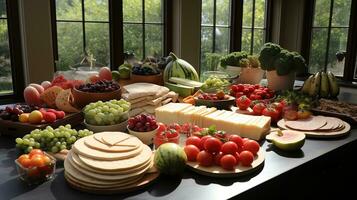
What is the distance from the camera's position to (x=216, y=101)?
191cm

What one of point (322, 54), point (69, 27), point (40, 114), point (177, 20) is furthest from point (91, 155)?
point (322, 54)

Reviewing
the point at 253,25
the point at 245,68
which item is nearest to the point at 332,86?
the point at 245,68

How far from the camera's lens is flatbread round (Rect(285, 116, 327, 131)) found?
163 centimetres

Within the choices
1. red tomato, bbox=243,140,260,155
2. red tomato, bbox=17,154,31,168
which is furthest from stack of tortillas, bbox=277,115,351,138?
red tomato, bbox=17,154,31,168

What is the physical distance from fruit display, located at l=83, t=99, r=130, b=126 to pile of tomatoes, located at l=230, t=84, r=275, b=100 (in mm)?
845

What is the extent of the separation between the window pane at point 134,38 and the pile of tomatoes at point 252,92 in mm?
1325

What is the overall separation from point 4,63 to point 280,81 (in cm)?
195

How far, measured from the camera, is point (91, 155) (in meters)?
1.08

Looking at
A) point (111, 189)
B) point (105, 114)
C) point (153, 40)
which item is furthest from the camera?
point (153, 40)

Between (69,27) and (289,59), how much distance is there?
5.57ft

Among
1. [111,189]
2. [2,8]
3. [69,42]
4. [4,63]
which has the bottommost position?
[111,189]

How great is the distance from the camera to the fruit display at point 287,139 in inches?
55.4

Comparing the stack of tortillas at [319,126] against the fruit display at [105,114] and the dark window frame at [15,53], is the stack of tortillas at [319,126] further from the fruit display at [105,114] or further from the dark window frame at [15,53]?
the dark window frame at [15,53]

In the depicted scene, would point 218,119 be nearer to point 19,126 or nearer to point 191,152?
point 191,152
